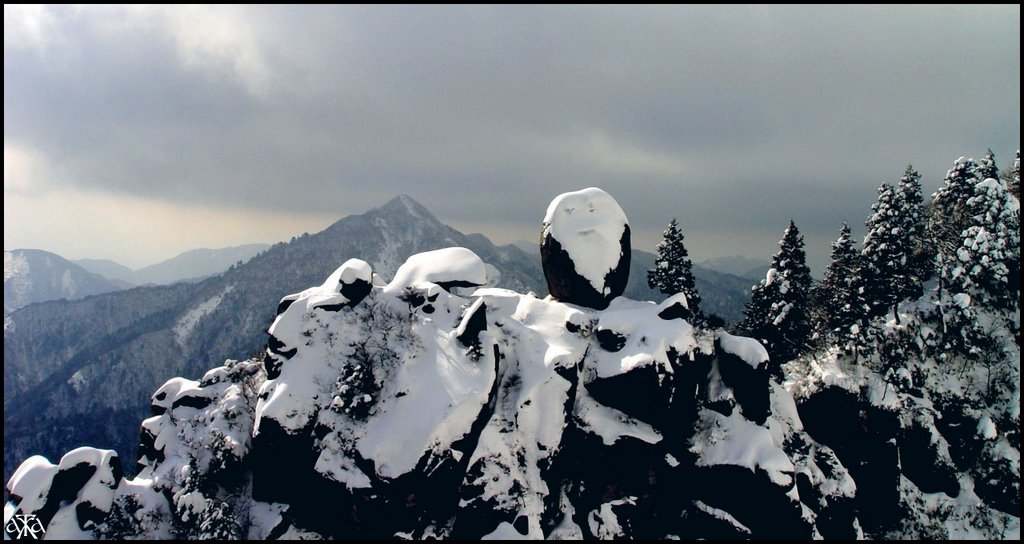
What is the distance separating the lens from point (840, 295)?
141 ft

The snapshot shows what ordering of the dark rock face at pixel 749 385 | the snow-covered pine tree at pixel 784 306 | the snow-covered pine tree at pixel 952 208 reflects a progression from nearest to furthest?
the dark rock face at pixel 749 385, the snow-covered pine tree at pixel 784 306, the snow-covered pine tree at pixel 952 208

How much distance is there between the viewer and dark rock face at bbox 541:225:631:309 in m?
36.3

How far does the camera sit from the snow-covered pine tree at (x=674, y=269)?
42.4 m

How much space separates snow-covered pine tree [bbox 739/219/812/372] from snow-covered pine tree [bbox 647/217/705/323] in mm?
5097

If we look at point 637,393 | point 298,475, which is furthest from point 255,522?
point 637,393

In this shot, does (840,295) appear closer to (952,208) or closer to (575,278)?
(952,208)

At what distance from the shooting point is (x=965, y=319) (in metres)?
37.7

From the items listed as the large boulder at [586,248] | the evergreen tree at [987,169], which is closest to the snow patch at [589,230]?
the large boulder at [586,248]

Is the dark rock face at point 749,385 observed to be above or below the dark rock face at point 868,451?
above

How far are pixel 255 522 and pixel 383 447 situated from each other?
10516 mm

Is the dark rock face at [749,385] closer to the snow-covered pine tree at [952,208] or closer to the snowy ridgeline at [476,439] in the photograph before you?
the snowy ridgeline at [476,439]

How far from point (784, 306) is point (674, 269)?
9577mm
